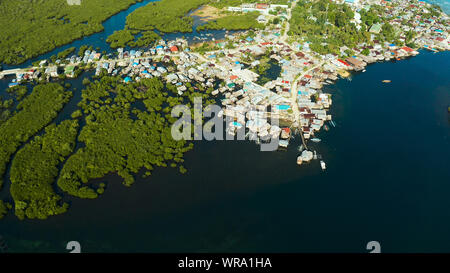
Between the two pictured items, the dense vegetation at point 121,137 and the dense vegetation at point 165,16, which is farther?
the dense vegetation at point 165,16

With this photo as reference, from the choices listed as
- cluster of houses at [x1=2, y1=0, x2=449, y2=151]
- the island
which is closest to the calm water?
the island

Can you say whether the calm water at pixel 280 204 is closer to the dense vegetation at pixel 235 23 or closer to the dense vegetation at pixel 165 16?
the dense vegetation at pixel 235 23

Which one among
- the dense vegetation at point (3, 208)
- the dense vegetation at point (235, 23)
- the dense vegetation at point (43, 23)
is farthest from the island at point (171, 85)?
the dense vegetation at point (43, 23)

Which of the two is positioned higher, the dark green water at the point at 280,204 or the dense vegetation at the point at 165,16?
the dense vegetation at the point at 165,16
